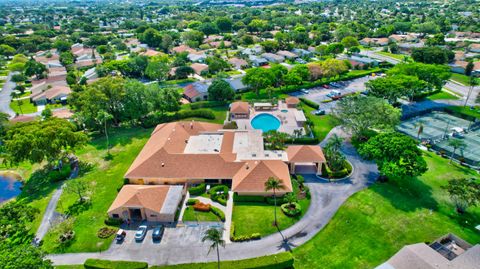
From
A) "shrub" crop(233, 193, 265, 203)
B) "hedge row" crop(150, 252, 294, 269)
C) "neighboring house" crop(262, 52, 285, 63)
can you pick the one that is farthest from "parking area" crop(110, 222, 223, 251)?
"neighboring house" crop(262, 52, 285, 63)

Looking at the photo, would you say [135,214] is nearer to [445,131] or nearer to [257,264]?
[257,264]

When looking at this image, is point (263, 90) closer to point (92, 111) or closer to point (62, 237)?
point (92, 111)

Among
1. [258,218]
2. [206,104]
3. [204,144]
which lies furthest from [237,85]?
[258,218]

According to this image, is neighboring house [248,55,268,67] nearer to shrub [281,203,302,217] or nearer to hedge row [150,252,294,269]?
shrub [281,203,302,217]

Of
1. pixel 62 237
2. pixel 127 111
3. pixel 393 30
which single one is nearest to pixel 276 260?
pixel 62 237

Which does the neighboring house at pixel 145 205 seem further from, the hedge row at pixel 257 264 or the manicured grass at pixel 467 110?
the manicured grass at pixel 467 110

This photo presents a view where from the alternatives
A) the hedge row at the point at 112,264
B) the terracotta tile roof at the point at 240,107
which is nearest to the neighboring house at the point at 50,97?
the terracotta tile roof at the point at 240,107

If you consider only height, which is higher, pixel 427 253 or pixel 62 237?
pixel 427 253
